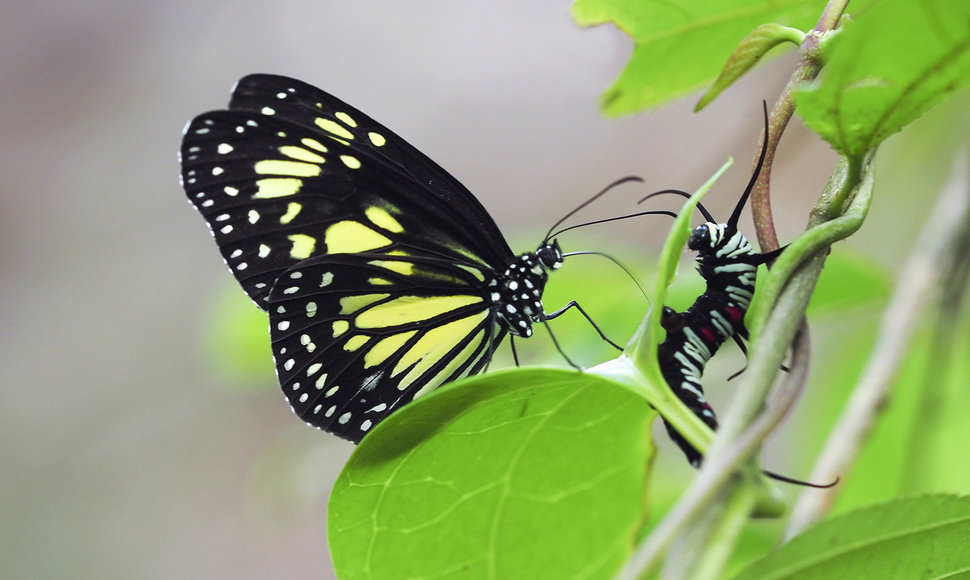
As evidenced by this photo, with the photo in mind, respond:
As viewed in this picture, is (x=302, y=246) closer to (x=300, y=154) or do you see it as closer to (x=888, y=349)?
(x=300, y=154)

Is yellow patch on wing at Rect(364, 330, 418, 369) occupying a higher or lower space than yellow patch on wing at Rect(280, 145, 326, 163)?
lower

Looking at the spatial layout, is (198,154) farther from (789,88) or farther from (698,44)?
(789,88)

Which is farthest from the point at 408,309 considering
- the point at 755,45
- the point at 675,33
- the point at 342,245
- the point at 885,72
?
the point at 885,72

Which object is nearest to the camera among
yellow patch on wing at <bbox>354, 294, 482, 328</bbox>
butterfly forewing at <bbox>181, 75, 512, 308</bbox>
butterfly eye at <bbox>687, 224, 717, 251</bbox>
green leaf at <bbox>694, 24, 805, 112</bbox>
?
green leaf at <bbox>694, 24, 805, 112</bbox>

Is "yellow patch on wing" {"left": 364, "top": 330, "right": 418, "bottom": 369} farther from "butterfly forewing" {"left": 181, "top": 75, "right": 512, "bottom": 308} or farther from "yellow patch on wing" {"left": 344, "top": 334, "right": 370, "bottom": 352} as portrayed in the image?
"butterfly forewing" {"left": 181, "top": 75, "right": 512, "bottom": 308}

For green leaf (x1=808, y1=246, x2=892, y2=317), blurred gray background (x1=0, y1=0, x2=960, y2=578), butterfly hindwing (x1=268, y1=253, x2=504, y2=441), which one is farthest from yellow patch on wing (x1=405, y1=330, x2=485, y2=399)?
blurred gray background (x1=0, y1=0, x2=960, y2=578)

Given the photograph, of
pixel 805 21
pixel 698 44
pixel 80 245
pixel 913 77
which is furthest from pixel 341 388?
pixel 80 245
